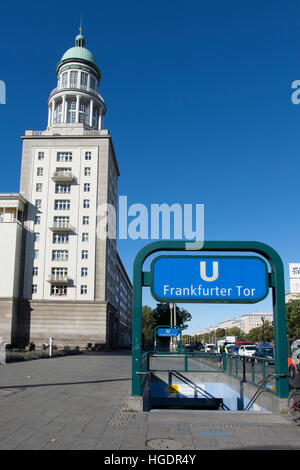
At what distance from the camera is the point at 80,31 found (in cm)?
7044

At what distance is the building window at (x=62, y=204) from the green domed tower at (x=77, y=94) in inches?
514

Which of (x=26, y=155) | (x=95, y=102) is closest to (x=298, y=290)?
(x=26, y=155)

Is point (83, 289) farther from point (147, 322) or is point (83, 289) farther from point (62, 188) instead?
point (147, 322)

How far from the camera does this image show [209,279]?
403 inches

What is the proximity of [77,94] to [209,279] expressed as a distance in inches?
2238

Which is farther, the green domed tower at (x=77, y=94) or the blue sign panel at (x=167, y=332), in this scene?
the green domed tower at (x=77, y=94)

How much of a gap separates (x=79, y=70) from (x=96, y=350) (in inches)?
1668

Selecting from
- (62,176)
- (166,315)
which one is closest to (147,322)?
(166,315)

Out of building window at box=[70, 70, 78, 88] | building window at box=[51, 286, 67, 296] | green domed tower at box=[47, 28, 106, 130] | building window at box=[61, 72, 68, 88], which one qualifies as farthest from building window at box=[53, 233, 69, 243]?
building window at box=[61, 72, 68, 88]

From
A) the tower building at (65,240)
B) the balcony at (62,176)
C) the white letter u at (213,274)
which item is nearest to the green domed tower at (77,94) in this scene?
the tower building at (65,240)

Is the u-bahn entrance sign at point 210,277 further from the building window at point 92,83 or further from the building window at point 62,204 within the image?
the building window at point 92,83

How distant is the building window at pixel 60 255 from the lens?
51.4 m

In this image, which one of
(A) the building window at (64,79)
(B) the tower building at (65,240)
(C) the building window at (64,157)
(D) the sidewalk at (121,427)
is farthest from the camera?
(A) the building window at (64,79)

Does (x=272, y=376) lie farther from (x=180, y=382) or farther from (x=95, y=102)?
(x=95, y=102)
